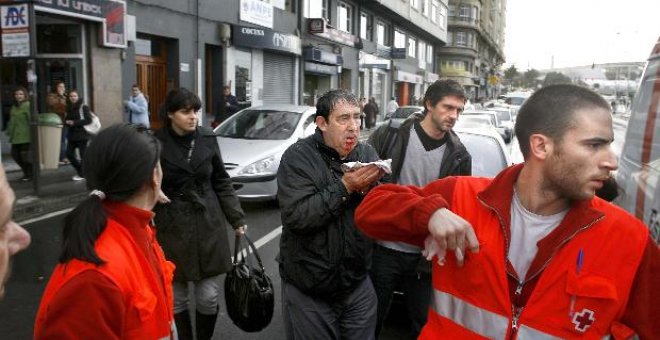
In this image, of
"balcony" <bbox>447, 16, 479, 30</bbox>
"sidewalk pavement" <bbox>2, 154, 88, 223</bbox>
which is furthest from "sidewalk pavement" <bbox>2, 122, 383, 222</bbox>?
"balcony" <bbox>447, 16, 479, 30</bbox>

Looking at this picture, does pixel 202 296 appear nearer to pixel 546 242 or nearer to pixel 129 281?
pixel 129 281

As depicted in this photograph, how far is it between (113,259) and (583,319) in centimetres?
144

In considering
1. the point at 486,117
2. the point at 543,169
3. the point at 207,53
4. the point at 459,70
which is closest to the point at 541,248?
the point at 543,169

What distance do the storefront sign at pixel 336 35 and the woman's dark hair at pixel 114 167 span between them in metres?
22.2

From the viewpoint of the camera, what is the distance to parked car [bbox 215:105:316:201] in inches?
326

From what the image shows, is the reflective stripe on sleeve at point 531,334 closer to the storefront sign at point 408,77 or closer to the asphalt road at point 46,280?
the asphalt road at point 46,280

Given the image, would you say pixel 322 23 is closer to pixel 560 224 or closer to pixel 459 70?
pixel 560 224

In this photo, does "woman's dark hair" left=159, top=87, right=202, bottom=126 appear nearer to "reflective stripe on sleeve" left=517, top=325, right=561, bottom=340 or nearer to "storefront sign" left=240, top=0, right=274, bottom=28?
"reflective stripe on sleeve" left=517, top=325, right=561, bottom=340

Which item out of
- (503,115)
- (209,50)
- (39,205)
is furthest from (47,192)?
(503,115)

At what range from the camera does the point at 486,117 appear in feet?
55.9

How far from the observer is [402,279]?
11.5ft

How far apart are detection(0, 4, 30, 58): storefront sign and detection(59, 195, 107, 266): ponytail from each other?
8196 millimetres

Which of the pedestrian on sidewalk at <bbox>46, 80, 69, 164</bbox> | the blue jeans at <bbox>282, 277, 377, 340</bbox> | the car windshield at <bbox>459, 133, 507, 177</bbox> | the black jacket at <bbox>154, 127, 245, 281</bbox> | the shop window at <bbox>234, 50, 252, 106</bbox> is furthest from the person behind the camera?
the shop window at <bbox>234, 50, 252, 106</bbox>

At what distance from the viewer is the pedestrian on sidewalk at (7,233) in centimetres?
139
